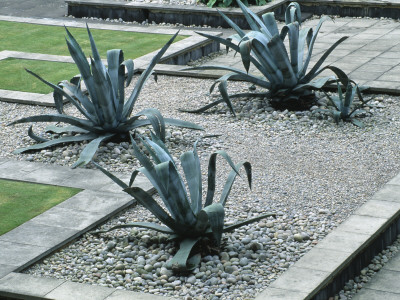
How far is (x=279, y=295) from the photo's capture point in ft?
16.1

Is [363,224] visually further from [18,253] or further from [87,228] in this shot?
[18,253]

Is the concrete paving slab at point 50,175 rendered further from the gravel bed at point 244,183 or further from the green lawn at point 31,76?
the green lawn at point 31,76

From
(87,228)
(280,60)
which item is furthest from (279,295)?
(280,60)

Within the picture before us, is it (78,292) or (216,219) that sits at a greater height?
(216,219)

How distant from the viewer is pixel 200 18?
13.7m

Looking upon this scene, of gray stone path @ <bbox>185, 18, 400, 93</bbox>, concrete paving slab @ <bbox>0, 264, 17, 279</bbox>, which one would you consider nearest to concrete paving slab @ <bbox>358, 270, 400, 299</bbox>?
concrete paving slab @ <bbox>0, 264, 17, 279</bbox>

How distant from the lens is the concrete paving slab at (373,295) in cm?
525

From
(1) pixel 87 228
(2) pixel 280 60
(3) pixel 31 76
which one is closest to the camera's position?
(1) pixel 87 228

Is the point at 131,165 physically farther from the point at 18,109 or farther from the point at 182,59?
the point at 182,59

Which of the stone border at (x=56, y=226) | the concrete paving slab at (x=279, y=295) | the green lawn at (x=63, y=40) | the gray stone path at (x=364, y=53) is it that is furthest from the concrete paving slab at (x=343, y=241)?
the green lawn at (x=63, y=40)

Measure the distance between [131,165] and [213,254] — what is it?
81.1 inches

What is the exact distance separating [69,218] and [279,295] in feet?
6.64

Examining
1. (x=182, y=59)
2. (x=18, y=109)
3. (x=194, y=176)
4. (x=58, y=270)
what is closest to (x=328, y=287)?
(x=194, y=176)

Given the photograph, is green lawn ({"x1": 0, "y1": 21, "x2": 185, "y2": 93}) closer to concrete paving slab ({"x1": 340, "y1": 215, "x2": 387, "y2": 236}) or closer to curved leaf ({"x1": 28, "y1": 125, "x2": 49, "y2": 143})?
curved leaf ({"x1": 28, "y1": 125, "x2": 49, "y2": 143})
